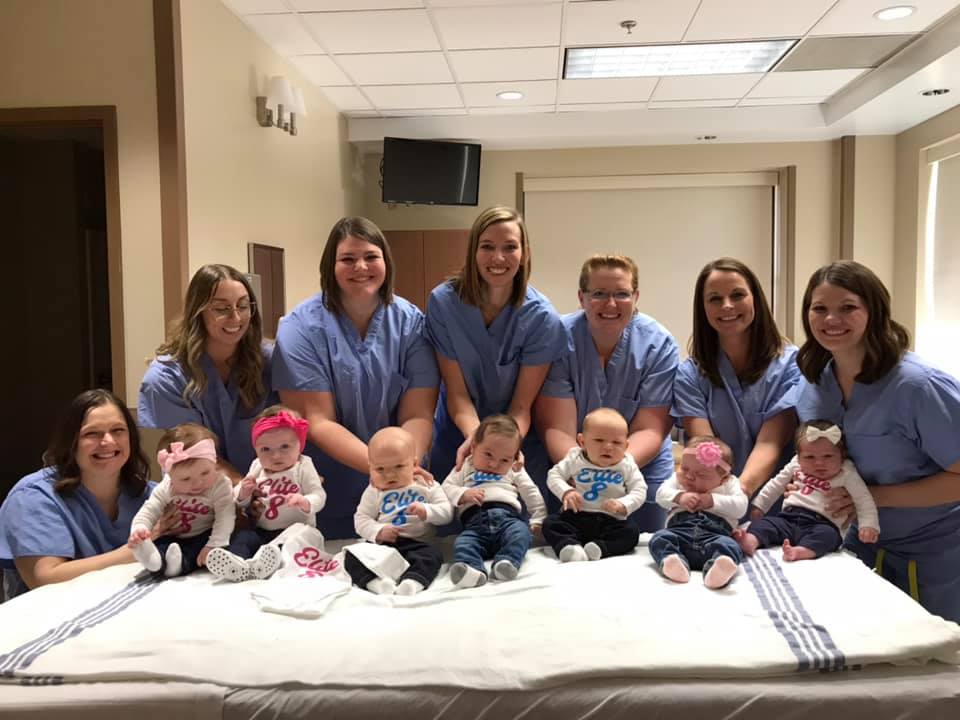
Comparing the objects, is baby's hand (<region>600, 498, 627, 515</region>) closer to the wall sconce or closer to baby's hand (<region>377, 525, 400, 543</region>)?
baby's hand (<region>377, 525, 400, 543</region>)

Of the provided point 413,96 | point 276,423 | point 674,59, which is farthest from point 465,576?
point 413,96

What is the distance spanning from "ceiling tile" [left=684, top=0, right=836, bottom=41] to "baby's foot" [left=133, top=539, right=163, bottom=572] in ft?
11.4

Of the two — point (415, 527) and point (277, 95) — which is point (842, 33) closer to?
point (277, 95)

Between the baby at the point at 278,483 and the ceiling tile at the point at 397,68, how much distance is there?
3.23 metres

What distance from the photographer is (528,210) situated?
6.71m

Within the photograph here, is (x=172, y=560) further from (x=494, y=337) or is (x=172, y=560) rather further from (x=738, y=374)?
(x=738, y=374)

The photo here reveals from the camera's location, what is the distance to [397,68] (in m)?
4.75

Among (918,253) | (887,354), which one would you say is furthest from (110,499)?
(918,253)

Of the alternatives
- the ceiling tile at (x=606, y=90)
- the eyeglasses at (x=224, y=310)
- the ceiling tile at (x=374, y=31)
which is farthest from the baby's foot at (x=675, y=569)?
the ceiling tile at (x=606, y=90)

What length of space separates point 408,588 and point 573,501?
508 millimetres

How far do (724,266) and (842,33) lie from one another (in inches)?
112

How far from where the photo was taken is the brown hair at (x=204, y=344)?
2.13m

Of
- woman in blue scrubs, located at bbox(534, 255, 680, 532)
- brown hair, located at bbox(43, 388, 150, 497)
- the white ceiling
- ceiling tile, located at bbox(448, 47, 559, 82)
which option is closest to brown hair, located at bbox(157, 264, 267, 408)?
brown hair, located at bbox(43, 388, 150, 497)

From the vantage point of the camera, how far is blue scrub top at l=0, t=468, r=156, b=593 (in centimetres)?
189
